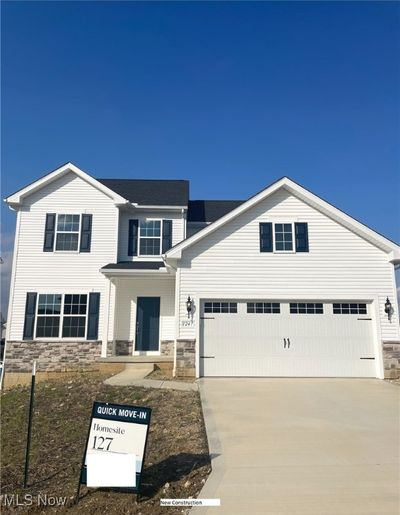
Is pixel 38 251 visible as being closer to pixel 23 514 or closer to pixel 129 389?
pixel 129 389

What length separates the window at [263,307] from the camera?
41.0ft

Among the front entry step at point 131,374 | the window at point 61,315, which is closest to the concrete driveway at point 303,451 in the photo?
the front entry step at point 131,374

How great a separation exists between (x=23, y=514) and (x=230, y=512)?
2170 mm

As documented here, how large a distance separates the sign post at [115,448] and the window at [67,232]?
11.7 meters

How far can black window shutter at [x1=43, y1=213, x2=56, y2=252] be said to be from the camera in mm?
15373

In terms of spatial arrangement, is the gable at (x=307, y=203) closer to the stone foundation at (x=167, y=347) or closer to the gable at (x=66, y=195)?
the stone foundation at (x=167, y=347)

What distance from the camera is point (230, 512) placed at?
3902 mm

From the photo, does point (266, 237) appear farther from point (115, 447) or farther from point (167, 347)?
point (115, 447)

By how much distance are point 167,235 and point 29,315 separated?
6.17 metres

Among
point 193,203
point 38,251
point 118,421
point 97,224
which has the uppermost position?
point 193,203

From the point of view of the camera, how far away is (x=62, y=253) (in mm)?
15359

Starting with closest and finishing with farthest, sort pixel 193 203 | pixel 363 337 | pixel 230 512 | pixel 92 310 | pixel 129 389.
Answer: pixel 230 512 → pixel 129 389 → pixel 363 337 → pixel 92 310 → pixel 193 203

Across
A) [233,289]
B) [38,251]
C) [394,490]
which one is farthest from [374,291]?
[38,251]

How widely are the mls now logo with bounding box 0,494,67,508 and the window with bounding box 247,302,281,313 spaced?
8.78 meters
